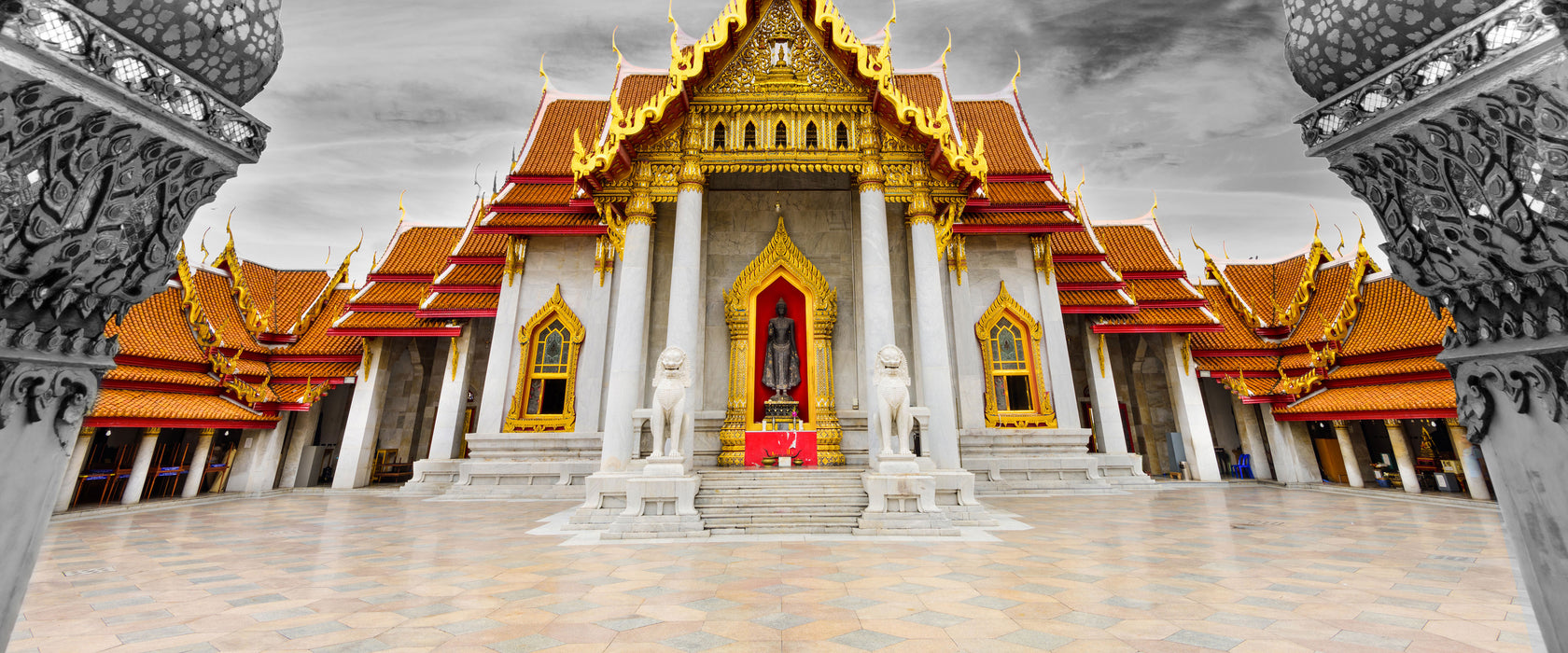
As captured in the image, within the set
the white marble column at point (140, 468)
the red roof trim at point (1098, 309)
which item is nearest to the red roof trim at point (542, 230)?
the white marble column at point (140, 468)

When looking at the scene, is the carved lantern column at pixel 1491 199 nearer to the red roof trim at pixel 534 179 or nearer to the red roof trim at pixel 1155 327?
the red roof trim at pixel 1155 327

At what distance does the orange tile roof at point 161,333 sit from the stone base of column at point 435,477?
5.67m

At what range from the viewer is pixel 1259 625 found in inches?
128

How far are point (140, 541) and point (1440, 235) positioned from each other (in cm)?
1061

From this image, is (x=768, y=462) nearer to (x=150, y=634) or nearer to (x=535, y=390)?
(x=535, y=390)

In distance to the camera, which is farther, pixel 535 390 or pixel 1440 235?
pixel 535 390

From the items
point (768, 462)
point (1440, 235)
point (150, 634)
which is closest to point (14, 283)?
point (150, 634)

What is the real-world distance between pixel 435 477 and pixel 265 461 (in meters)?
5.59

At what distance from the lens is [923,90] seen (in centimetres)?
1549

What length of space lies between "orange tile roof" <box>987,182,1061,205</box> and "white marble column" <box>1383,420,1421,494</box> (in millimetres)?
8001

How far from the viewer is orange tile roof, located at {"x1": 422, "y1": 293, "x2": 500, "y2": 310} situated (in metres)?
13.7

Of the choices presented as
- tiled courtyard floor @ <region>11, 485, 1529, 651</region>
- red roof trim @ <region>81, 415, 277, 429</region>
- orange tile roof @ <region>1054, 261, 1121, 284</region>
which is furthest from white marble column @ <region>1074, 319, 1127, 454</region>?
red roof trim @ <region>81, 415, 277, 429</region>

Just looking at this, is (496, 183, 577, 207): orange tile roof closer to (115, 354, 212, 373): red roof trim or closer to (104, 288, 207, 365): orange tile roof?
(104, 288, 207, 365): orange tile roof

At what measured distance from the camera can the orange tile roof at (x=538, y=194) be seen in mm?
13047
